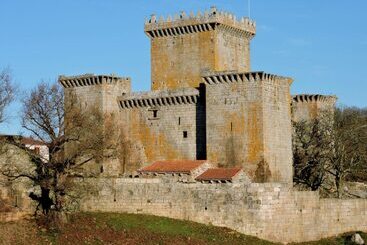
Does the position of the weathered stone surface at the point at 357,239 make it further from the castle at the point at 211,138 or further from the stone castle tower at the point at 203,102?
the stone castle tower at the point at 203,102

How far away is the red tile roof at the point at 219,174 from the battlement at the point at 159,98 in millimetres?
7839

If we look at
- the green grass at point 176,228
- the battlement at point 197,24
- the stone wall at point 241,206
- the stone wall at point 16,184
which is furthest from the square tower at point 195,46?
the stone wall at point 16,184

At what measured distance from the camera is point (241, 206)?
132ft

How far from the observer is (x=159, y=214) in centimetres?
4209

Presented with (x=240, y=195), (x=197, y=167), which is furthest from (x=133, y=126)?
(x=240, y=195)

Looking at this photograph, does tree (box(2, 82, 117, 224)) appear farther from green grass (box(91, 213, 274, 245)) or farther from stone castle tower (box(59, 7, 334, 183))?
stone castle tower (box(59, 7, 334, 183))

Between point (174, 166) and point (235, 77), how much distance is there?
7.17 m

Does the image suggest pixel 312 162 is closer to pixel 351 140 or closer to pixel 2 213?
pixel 351 140

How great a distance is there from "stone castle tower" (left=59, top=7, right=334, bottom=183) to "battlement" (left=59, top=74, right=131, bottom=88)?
3.0 inches

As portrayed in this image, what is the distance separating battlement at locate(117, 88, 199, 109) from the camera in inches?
2094

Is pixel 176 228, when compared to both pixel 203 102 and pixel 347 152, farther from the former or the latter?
pixel 347 152

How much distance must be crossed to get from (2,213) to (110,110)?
56.4 feet

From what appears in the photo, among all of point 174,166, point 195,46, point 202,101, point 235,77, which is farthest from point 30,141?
point 195,46

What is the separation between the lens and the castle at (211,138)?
134 feet
